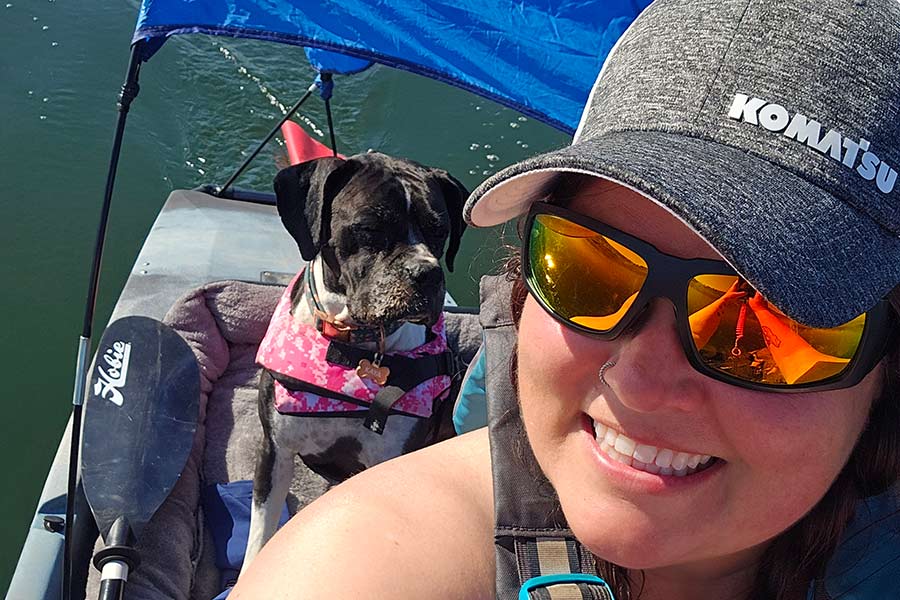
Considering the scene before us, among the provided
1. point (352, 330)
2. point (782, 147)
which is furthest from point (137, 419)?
point (782, 147)

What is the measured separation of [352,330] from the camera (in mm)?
3211

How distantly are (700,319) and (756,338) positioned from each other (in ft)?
0.24

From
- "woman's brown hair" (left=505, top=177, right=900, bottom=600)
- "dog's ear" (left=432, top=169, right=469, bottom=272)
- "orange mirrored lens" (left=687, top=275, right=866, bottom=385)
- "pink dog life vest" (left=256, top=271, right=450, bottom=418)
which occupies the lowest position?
"pink dog life vest" (left=256, top=271, right=450, bottom=418)

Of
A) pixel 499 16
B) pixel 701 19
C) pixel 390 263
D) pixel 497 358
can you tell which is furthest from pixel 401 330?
pixel 701 19

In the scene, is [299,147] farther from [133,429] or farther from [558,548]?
[558,548]

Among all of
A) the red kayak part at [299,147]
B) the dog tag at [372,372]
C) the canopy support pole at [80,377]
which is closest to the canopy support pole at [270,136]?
the red kayak part at [299,147]

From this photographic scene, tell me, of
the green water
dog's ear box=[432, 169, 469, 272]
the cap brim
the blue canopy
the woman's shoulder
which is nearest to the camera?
the cap brim

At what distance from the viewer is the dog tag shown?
313cm

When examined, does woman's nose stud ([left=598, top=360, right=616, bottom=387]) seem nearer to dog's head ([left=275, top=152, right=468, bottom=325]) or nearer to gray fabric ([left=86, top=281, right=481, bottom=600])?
dog's head ([left=275, top=152, right=468, bottom=325])

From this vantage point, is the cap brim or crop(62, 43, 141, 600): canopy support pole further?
crop(62, 43, 141, 600): canopy support pole

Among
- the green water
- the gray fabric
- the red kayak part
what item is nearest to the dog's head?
the gray fabric

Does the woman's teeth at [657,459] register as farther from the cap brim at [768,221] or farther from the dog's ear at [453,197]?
the dog's ear at [453,197]

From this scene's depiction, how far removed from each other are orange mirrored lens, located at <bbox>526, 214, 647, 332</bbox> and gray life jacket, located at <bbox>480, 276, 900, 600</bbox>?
0.32 m

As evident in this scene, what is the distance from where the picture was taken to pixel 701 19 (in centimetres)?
119
